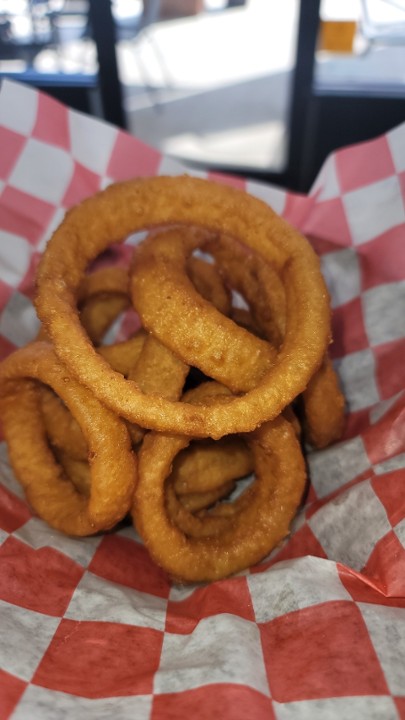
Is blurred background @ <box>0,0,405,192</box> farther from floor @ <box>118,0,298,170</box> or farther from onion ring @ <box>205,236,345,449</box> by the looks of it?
onion ring @ <box>205,236,345,449</box>

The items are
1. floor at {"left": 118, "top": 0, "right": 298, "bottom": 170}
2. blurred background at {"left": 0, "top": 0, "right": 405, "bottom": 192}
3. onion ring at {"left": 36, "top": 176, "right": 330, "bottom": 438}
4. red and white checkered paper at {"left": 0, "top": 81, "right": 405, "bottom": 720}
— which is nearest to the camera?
red and white checkered paper at {"left": 0, "top": 81, "right": 405, "bottom": 720}

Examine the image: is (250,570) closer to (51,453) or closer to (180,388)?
(180,388)

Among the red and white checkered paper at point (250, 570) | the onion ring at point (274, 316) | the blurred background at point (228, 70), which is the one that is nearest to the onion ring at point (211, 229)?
the onion ring at point (274, 316)

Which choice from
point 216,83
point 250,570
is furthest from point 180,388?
point 216,83

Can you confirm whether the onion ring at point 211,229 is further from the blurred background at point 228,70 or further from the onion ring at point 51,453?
the blurred background at point 228,70

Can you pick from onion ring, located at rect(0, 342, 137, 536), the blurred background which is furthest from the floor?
onion ring, located at rect(0, 342, 137, 536)
